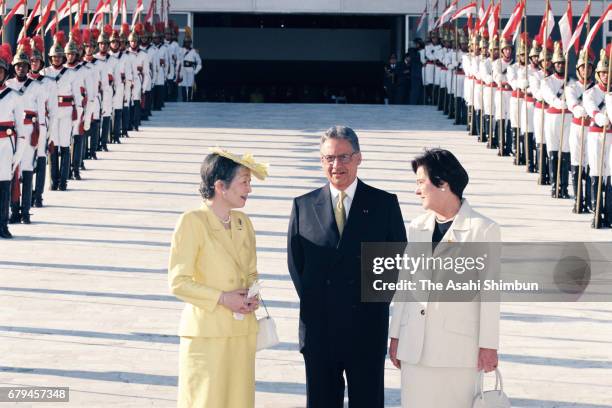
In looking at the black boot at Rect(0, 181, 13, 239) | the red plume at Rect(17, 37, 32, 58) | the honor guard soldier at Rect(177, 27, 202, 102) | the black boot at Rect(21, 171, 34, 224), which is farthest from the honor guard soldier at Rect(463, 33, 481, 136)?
the black boot at Rect(0, 181, 13, 239)

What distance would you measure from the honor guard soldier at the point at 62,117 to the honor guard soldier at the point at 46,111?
0.54 meters

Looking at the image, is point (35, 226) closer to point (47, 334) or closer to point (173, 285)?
point (47, 334)

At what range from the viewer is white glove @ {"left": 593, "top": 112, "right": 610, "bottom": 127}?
14180 mm

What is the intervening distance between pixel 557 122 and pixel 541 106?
41.7 inches

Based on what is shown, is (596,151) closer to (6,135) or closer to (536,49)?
(536,49)

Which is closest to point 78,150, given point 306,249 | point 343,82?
point 306,249

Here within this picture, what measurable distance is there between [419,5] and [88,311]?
2457 centimetres

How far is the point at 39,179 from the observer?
15148 mm

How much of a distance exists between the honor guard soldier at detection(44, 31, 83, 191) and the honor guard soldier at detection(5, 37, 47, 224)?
6.73ft

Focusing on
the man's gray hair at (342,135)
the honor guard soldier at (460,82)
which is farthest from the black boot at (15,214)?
the honor guard soldier at (460,82)

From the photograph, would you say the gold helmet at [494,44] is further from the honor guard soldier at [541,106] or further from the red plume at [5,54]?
the red plume at [5,54]

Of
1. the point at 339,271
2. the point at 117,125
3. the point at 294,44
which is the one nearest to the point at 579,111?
the point at 117,125

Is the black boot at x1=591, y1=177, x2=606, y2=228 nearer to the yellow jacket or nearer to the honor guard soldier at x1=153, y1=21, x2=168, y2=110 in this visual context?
the yellow jacket

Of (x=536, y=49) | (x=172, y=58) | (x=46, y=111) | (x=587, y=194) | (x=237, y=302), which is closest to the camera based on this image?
(x=237, y=302)
